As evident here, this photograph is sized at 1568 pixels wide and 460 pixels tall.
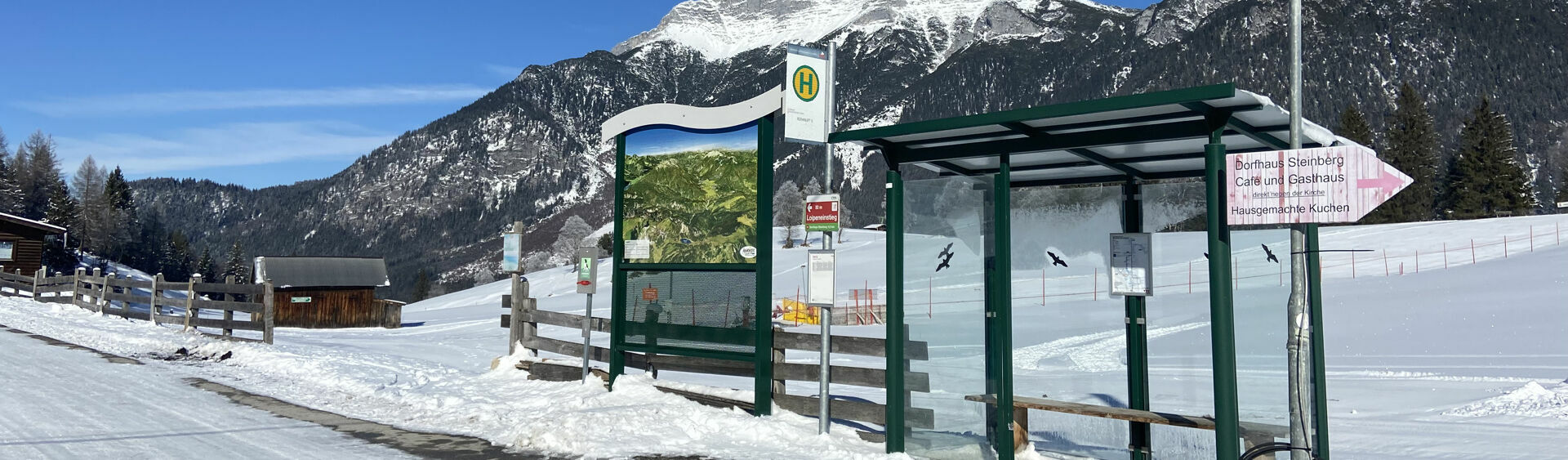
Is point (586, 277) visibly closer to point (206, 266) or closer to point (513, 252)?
point (513, 252)

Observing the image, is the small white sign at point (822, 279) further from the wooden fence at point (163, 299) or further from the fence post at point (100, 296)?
the fence post at point (100, 296)

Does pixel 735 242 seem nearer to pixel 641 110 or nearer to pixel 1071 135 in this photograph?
pixel 641 110

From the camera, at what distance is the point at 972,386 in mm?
8328

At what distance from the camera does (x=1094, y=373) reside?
15867mm

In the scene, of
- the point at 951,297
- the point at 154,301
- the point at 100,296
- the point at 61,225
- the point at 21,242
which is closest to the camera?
the point at 951,297

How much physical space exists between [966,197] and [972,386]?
1579 mm

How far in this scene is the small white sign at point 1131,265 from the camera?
8859 millimetres

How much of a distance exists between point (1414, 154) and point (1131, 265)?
74.2m

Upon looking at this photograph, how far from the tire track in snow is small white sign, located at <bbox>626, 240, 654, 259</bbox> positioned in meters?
8.30

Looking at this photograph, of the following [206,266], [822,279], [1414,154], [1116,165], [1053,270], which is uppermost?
[1414,154]

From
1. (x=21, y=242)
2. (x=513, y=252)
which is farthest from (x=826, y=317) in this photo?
(x=21, y=242)

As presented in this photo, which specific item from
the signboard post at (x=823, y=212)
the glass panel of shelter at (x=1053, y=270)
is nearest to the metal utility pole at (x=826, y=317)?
the signboard post at (x=823, y=212)

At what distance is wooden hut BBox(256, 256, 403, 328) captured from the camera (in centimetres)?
3944

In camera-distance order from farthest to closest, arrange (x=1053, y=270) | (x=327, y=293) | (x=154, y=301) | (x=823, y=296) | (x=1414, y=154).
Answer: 1. (x=1414, y=154)
2. (x=327, y=293)
3. (x=154, y=301)
4. (x=1053, y=270)
5. (x=823, y=296)
